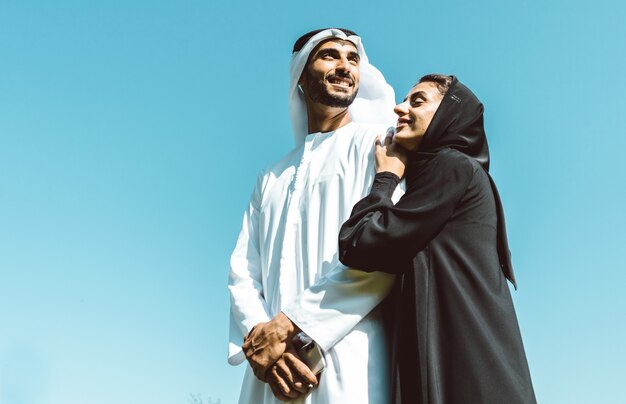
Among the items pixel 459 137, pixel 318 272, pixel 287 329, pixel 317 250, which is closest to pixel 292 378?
pixel 287 329

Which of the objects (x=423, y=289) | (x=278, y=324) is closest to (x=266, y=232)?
(x=278, y=324)

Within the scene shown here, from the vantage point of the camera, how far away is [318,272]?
173 inches

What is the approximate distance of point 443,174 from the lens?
4.05 metres

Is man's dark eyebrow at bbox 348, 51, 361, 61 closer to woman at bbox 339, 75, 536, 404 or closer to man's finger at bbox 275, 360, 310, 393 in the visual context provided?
woman at bbox 339, 75, 536, 404

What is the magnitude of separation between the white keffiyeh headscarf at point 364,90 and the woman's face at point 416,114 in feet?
2.50

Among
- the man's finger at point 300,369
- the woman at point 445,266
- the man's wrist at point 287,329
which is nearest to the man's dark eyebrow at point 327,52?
the woman at point 445,266

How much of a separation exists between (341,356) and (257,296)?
72cm

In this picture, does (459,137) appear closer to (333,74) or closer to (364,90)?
(333,74)

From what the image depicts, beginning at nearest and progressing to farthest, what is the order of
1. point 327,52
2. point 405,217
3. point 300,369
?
point 405,217 < point 300,369 < point 327,52

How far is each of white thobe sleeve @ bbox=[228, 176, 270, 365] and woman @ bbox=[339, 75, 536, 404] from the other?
2.32 feet

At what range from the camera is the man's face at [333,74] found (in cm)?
497

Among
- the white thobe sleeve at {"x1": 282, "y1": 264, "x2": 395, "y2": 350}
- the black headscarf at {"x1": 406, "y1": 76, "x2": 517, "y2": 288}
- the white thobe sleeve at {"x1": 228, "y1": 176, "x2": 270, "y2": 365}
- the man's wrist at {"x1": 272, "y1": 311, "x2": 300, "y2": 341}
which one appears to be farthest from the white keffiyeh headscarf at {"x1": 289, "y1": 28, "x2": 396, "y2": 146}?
the man's wrist at {"x1": 272, "y1": 311, "x2": 300, "y2": 341}

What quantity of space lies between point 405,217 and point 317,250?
670 millimetres

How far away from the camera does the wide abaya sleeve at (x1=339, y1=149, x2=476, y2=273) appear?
391 cm
